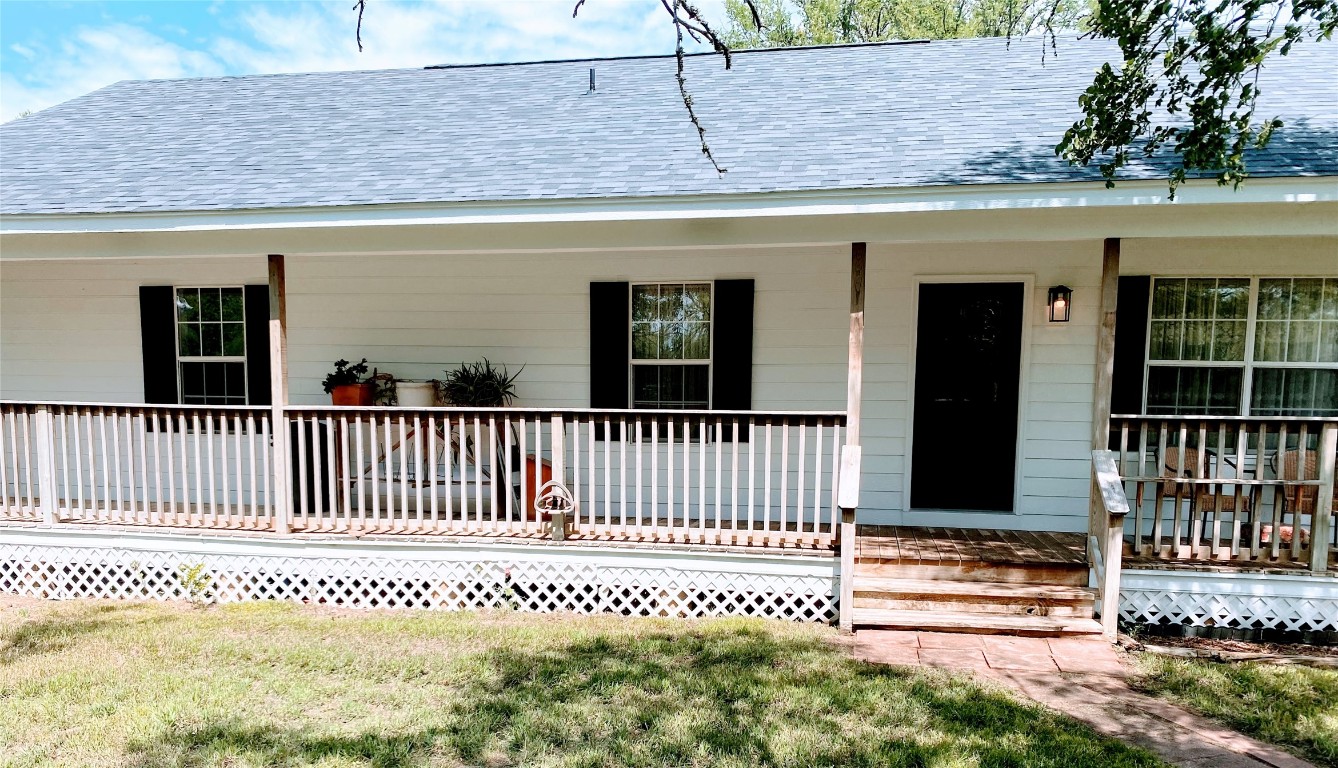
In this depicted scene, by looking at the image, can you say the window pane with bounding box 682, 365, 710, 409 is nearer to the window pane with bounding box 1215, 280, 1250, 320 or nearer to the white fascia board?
the white fascia board

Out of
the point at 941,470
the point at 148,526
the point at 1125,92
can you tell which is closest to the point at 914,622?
the point at 941,470

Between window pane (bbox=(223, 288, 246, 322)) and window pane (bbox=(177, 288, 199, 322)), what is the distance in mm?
301

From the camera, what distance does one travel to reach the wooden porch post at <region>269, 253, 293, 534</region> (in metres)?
5.34

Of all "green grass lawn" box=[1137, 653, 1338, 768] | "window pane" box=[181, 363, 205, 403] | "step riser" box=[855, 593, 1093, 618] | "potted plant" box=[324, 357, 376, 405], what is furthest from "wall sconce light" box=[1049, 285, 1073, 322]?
"window pane" box=[181, 363, 205, 403]

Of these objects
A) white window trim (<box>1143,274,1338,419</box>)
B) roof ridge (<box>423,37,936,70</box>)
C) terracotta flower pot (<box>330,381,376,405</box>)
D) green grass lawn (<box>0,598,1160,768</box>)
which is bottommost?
green grass lawn (<box>0,598,1160,768</box>)

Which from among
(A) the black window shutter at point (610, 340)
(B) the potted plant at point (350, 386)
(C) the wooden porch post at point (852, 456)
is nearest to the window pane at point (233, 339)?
(B) the potted plant at point (350, 386)

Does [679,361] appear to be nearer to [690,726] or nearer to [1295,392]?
[690,726]

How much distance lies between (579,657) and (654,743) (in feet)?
3.75

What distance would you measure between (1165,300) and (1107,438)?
64.7 inches

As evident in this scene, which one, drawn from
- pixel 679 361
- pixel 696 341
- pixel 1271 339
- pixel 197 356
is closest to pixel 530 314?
pixel 679 361

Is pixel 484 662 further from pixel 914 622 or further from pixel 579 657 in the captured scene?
pixel 914 622

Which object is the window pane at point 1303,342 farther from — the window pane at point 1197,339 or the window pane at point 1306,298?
the window pane at point 1197,339

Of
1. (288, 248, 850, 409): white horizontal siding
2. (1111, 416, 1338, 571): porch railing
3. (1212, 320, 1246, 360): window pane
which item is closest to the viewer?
(1111, 416, 1338, 571): porch railing

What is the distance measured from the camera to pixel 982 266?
5871mm
